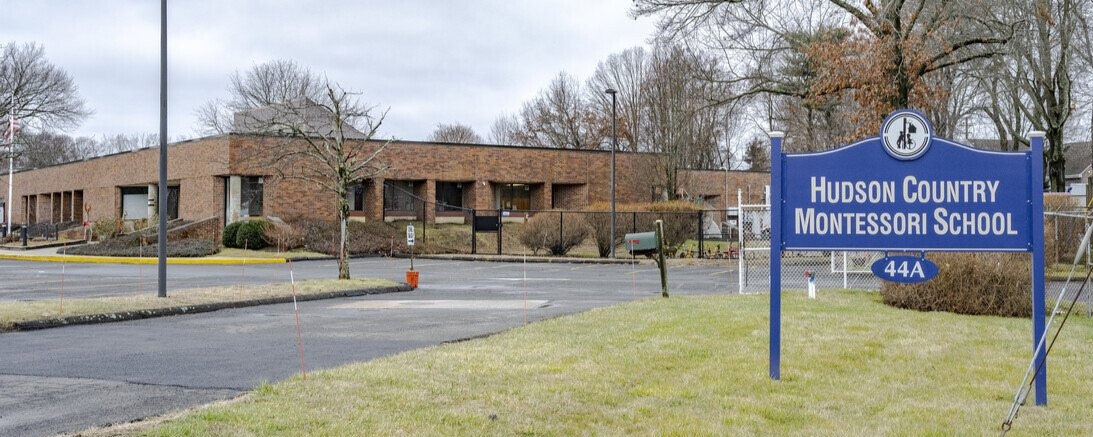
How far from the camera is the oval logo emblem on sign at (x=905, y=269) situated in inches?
322

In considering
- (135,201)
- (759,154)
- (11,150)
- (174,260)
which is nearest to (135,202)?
(135,201)

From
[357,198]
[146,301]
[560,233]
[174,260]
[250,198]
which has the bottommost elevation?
[146,301]

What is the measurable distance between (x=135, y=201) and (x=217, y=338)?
45323 mm

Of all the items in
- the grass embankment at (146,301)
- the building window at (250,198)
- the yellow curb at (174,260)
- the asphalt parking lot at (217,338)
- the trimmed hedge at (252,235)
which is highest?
the building window at (250,198)

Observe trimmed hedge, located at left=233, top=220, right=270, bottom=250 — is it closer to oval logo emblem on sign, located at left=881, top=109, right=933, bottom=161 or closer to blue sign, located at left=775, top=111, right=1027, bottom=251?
blue sign, located at left=775, top=111, right=1027, bottom=251

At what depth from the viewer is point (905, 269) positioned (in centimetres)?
827

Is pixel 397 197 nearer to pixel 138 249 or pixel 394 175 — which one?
pixel 394 175

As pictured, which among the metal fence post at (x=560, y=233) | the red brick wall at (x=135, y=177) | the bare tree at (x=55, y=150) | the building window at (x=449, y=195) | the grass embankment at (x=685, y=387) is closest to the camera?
the grass embankment at (x=685, y=387)

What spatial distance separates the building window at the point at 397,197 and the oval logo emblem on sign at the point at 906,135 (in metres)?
39.9

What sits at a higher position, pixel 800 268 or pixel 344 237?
pixel 344 237

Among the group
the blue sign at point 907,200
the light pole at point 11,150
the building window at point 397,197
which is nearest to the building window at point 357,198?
the building window at point 397,197

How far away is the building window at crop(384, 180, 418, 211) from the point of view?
155 ft

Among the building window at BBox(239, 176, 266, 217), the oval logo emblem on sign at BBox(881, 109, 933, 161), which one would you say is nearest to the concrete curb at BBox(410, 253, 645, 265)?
the building window at BBox(239, 176, 266, 217)

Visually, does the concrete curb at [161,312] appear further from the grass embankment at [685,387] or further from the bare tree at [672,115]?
the bare tree at [672,115]
